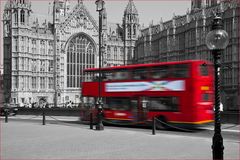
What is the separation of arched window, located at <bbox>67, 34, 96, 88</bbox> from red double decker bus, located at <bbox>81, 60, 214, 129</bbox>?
161 ft

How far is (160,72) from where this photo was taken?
2461 centimetres

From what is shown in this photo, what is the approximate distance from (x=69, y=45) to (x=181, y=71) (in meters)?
57.0

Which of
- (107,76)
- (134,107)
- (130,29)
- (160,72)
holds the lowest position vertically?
(134,107)

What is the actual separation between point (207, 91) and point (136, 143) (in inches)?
321

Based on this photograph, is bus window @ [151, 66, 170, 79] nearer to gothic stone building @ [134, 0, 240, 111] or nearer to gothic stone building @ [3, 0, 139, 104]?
gothic stone building @ [134, 0, 240, 111]

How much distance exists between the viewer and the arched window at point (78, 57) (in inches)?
3059

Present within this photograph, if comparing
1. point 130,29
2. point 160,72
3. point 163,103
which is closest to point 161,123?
point 163,103

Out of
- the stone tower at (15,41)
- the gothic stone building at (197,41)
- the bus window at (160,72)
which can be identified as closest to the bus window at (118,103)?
the bus window at (160,72)

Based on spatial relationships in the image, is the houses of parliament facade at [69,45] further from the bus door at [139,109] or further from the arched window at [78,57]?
the bus door at [139,109]

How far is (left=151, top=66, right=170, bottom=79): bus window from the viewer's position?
24.2m

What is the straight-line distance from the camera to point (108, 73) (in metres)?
28.0

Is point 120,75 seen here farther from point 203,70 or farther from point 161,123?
point 203,70

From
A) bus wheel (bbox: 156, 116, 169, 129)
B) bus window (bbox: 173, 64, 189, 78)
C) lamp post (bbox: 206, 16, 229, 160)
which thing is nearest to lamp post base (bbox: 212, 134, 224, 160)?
lamp post (bbox: 206, 16, 229, 160)

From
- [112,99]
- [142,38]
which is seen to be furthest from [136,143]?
[142,38]
